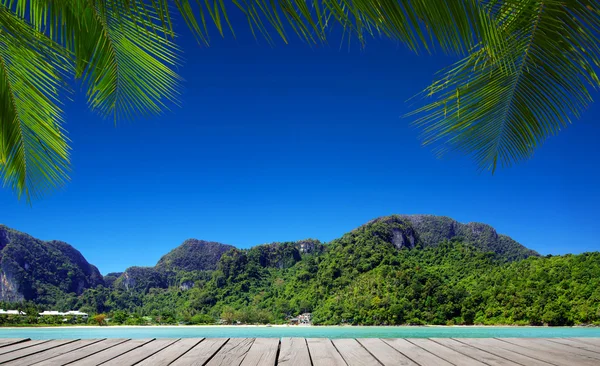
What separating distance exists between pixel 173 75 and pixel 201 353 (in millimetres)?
1041

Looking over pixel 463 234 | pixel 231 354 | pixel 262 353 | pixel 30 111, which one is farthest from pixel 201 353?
pixel 463 234

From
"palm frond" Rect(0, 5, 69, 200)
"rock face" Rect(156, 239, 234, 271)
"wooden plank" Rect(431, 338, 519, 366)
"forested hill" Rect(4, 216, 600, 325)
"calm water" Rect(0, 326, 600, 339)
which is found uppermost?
"rock face" Rect(156, 239, 234, 271)

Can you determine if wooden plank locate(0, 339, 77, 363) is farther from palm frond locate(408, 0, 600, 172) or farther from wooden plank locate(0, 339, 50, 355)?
palm frond locate(408, 0, 600, 172)

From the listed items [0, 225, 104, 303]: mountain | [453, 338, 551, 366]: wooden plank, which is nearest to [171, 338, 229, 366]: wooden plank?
[453, 338, 551, 366]: wooden plank

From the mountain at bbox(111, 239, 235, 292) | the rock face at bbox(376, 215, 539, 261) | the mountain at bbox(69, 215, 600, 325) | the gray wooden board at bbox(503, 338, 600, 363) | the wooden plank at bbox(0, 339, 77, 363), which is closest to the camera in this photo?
the wooden plank at bbox(0, 339, 77, 363)

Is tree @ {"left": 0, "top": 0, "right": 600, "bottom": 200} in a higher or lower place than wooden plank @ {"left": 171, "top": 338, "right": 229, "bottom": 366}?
higher

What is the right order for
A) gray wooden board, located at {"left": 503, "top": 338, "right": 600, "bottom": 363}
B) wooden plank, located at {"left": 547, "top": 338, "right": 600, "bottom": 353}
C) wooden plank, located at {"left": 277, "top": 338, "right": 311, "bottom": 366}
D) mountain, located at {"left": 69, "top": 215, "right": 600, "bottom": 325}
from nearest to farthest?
wooden plank, located at {"left": 277, "top": 338, "right": 311, "bottom": 366} < gray wooden board, located at {"left": 503, "top": 338, "right": 600, "bottom": 363} < wooden plank, located at {"left": 547, "top": 338, "right": 600, "bottom": 353} < mountain, located at {"left": 69, "top": 215, "right": 600, "bottom": 325}

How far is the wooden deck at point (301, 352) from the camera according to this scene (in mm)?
1581

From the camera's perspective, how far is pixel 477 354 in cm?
177

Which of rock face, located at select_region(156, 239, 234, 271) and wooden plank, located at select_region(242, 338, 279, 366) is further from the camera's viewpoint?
rock face, located at select_region(156, 239, 234, 271)

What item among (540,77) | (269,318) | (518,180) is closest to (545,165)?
(518,180)

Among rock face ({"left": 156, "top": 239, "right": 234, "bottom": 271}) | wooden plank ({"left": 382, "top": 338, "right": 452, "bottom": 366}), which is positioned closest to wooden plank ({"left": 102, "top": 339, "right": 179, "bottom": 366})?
wooden plank ({"left": 382, "top": 338, "right": 452, "bottom": 366})

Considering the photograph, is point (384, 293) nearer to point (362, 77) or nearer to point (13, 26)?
point (362, 77)

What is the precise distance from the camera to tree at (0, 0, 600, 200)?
1.10m
